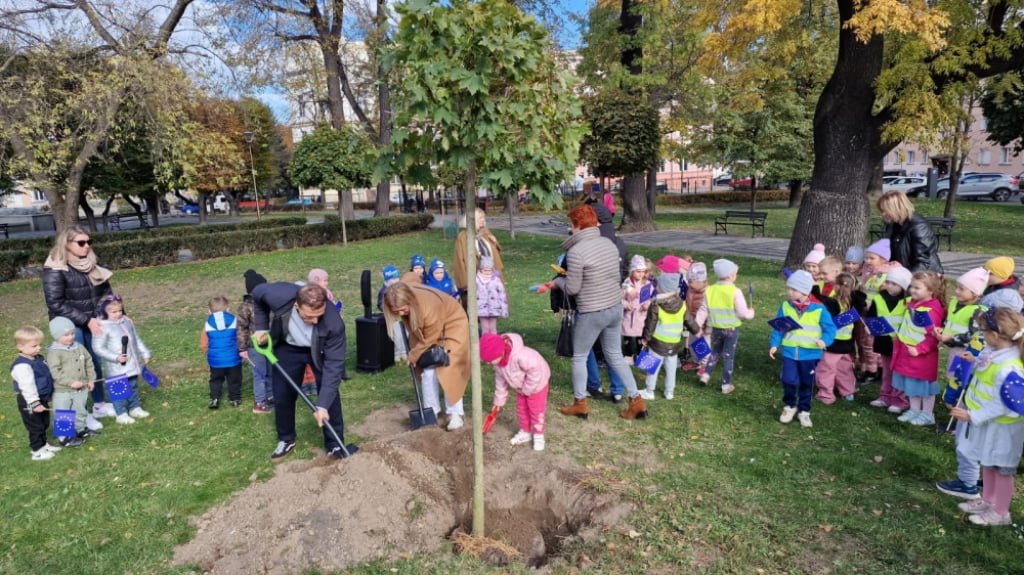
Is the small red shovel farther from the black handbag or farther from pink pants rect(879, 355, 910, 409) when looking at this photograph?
pink pants rect(879, 355, 910, 409)

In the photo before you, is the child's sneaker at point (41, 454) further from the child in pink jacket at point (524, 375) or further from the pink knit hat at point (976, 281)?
the pink knit hat at point (976, 281)

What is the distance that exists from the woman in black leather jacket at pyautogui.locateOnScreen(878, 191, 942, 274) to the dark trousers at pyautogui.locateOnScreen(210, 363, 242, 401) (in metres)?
7.10

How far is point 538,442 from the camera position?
208 inches

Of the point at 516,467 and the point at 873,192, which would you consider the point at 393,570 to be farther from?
the point at 873,192

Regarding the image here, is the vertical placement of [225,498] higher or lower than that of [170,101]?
lower

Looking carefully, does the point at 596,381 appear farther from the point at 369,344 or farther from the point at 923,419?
the point at 923,419

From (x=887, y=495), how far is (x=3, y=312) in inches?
611

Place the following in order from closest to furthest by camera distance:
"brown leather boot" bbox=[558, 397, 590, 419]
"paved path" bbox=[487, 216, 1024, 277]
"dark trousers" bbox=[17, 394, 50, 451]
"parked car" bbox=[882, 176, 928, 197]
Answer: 1. "dark trousers" bbox=[17, 394, 50, 451]
2. "brown leather boot" bbox=[558, 397, 590, 419]
3. "paved path" bbox=[487, 216, 1024, 277]
4. "parked car" bbox=[882, 176, 928, 197]

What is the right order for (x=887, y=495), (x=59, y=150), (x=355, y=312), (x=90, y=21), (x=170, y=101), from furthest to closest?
(x=90, y=21) → (x=170, y=101) → (x=59, y=150) → (x=355, y=312) → (x=887, y=495)

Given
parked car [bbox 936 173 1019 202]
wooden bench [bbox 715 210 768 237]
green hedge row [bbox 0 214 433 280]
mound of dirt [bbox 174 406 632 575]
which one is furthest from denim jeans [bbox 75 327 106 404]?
parked car [bbox 936 173 1019 202]

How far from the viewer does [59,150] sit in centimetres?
1277

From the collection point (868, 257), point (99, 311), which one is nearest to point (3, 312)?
point (99, 311)

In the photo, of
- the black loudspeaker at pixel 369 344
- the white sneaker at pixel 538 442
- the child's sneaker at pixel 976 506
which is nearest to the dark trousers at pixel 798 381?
the child's sneaker at pixel 976 506

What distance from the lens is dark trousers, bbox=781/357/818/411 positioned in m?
5.65
